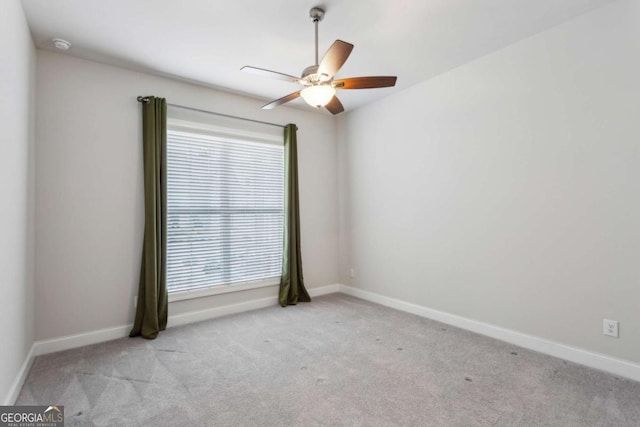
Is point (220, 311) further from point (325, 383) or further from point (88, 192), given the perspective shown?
point (325, 383)

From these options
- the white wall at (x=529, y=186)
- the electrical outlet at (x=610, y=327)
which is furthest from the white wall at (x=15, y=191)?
the electrical outlet at (x=610, y=327)

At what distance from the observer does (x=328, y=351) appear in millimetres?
2854

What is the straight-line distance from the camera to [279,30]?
8.82 ft

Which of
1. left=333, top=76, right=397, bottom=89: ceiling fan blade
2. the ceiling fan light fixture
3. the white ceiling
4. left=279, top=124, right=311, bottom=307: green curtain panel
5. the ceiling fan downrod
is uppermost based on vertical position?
the white ceiling

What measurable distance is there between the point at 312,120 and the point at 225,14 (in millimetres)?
2381

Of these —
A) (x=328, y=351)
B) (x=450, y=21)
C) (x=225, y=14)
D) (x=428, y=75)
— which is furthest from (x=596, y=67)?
(x=328, y=351)

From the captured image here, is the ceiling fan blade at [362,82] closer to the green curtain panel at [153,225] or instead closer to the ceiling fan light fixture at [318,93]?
the ceiling fan light fixture at [318,93]

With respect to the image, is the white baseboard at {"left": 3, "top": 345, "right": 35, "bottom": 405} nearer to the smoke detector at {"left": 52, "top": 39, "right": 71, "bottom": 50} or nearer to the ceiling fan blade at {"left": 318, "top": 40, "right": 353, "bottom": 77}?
the smoke detector at {"left": 52, "top": 39, "right": 71, "bottom": 50}

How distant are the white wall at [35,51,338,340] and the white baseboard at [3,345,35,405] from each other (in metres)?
0.25

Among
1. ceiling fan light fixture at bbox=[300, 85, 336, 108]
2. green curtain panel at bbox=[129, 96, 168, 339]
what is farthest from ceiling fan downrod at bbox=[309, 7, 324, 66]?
A: green curtain panel at bbox=[129, 96, 168, 339]

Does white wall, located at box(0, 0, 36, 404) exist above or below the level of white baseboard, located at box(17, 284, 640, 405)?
above

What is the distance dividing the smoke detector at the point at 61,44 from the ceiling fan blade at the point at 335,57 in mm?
2293

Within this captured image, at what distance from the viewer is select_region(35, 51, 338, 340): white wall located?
2.90m

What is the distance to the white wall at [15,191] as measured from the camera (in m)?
1.90
